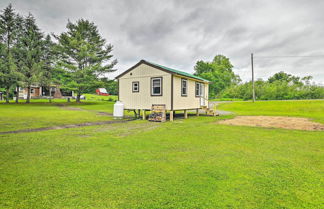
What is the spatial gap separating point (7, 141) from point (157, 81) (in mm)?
8784

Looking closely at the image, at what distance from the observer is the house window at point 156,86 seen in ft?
39.7

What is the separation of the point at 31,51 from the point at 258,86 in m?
42.0

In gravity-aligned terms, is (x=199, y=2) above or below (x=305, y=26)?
below

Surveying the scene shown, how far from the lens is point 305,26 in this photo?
74.8 ft

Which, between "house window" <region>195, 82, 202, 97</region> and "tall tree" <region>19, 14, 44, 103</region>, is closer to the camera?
"house window" <region>195, 82, 202, 97</region>

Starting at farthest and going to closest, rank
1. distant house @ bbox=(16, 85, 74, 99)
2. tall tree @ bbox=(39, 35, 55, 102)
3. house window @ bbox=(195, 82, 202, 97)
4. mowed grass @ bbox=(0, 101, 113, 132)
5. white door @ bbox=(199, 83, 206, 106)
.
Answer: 1. distant house @ bbox=(16, 85, 74, 99)
2. tall tree @ bbox=(39, 35, 55, 102)
3. white door @ bbox=(199, 83, 206, 106)
4. house window @ bbox=(195, 82, 202, 97)
5. mowed grass @ bbox=(0, 101, 113, 132)

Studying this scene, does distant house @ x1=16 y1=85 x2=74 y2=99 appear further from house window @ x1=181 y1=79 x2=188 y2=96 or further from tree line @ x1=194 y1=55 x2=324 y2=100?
tree line @ x1=194 y1=55 x2=324 y2=100

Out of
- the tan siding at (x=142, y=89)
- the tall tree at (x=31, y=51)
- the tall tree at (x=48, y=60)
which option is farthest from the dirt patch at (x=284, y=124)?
the tall tree at (x=48, y=60)

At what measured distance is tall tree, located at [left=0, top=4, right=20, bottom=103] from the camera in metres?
23.7

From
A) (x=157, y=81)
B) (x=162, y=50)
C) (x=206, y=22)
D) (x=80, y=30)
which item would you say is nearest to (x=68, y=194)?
(x=157, y=81)

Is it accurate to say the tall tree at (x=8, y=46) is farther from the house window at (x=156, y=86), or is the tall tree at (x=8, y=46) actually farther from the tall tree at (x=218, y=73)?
the tall tree at (x=218, y=73)

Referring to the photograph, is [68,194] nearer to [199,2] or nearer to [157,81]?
[157,81]

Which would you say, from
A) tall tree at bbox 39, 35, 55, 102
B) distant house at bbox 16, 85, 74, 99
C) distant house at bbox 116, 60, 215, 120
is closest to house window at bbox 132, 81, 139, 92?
distant house at bbox 116, 60, 215, 120

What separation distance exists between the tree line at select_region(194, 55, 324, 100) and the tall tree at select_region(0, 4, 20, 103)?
90.5 feet
